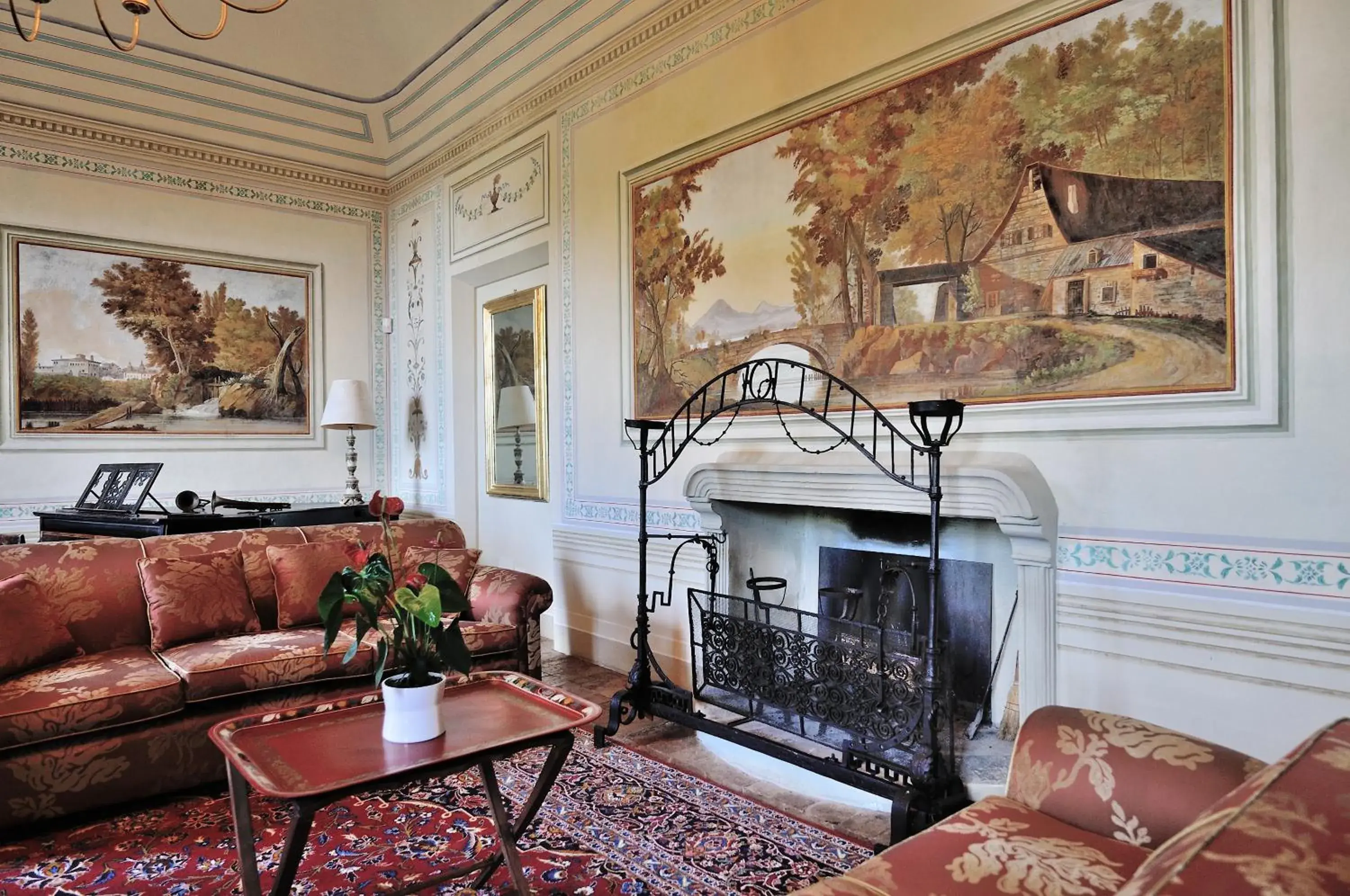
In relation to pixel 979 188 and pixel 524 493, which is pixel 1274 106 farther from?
pixel 524 493

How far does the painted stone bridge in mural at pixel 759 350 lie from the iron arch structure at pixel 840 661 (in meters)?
0.07

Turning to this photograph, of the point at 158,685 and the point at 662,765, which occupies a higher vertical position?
the point at 158,685

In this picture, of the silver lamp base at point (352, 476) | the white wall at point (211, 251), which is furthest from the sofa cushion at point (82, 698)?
the white wall at point (211, 251)

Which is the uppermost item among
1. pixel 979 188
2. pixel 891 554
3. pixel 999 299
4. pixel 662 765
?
pixel 979 188

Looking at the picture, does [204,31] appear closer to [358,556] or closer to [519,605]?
[519,605]

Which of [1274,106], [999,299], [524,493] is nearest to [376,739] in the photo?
[999,299]

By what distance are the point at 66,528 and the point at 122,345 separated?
4.67 ft

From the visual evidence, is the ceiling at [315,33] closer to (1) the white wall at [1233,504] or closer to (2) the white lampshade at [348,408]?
(2) the white lampshade at [348,408]

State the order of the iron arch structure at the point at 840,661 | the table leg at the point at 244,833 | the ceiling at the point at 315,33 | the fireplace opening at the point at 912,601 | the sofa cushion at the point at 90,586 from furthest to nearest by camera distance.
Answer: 1. the ceiling at the point at 315,33
2. the sofa cushion at the point at 90,586
3. the fireplace opening at the point at 912,601
4. the iron arch structure at the point at 840,661
5. the table leg at the point at 244,833

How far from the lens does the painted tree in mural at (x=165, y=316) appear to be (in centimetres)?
517

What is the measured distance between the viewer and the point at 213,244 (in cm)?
549

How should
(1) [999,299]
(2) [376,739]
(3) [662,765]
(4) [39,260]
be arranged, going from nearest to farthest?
(2) [376,739] < (1) [999,299] < (3) [662,765] < (4) [39,260]

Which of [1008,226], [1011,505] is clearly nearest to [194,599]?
[1011,505]

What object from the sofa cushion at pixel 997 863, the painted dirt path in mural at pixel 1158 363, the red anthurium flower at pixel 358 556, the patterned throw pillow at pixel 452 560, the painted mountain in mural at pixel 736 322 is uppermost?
the painted mountain in mural at pixel 736 322
